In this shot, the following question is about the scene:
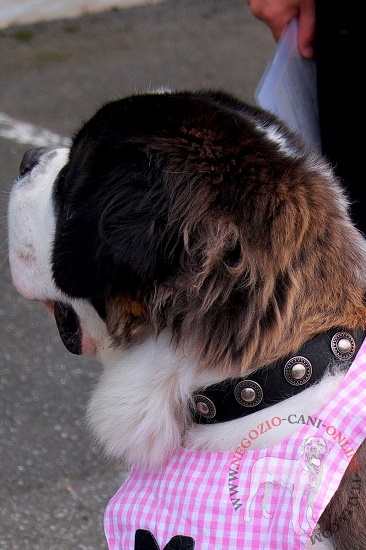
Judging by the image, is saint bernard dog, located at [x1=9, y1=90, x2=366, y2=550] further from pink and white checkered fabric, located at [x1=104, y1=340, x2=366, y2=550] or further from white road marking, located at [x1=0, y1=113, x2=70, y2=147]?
white road marking, located at [x1=0, y1=113, x2=70, y2=147]

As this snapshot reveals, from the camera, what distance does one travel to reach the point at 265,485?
1705 mm

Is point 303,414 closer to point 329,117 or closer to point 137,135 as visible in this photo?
point 137,135

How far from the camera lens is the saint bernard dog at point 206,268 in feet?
5.50

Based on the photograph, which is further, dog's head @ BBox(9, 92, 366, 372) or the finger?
the finger

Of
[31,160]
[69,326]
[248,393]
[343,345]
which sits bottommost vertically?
[69,326]

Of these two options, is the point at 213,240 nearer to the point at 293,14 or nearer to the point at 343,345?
the point at 343,345

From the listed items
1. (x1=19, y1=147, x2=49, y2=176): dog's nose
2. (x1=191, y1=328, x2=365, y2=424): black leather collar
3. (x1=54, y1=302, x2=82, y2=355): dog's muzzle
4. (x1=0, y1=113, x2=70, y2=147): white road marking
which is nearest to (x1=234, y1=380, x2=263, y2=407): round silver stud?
(x1=191, y1=328, x2=365, y2=424): black leather collar

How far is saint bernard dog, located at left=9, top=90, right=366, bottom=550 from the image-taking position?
168 cm

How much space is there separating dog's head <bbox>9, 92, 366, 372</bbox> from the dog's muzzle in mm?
232

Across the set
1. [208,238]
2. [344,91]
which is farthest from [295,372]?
[344,91]

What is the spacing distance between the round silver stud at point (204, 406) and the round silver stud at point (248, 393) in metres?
0.07

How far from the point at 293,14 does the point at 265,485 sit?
5.43 ft

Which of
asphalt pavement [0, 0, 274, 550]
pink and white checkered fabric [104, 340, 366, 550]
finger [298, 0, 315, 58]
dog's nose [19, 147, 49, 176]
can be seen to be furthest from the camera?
asphalt pavement [0, 0, 274, 550]

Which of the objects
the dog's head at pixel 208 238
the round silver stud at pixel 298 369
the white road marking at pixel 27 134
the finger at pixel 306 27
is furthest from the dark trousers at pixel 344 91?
the white road marking at pixel 27 134
